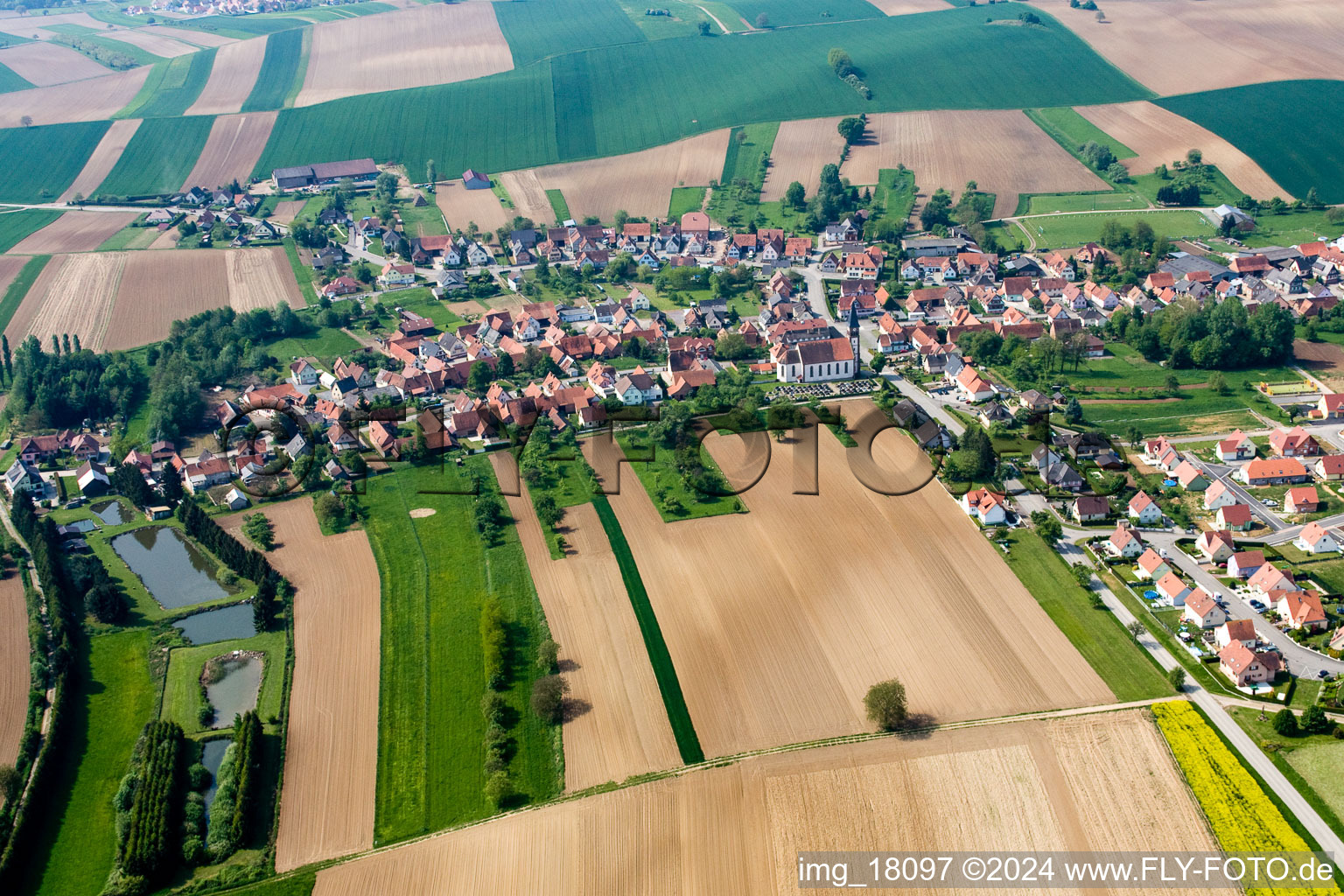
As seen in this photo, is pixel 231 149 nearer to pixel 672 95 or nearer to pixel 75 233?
pixel 75 233

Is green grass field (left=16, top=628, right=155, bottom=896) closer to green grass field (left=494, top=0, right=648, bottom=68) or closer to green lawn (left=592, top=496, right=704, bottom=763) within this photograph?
green lawn (left=592, top=496, right=704, bottom=763)

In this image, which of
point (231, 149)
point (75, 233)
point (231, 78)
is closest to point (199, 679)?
point (75, 233)

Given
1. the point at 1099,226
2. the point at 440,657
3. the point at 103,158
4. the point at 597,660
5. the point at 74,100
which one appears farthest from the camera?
the point at 74,100

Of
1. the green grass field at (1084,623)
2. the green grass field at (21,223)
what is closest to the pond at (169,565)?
the green grass field at (1084,623)

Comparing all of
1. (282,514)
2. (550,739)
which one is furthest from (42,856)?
(282,514)

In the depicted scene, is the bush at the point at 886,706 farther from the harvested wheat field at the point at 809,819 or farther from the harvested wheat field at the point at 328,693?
the harvested wheat field at the point at 328,693

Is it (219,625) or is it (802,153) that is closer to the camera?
(219,625)
